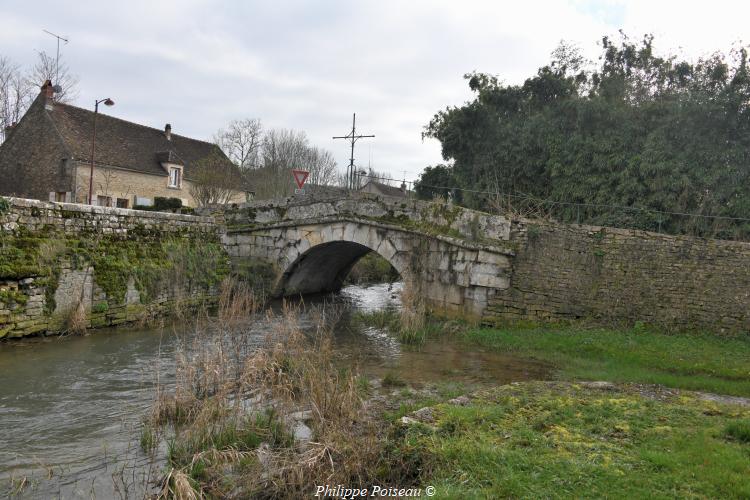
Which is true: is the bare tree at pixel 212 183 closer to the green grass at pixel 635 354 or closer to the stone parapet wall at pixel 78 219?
the stone parapet wall at pixel 78 219

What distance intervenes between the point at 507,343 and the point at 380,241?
4.61 meters

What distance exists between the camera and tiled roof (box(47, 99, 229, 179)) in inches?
976

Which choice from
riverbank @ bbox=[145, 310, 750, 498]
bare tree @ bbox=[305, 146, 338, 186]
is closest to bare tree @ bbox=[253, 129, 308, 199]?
bare tree @ bbox=[305, 146, 338, 186]

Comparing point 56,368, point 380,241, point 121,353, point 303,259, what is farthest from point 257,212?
point 56,368

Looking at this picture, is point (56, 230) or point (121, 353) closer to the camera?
point (121, 353)

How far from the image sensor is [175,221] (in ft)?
45.5

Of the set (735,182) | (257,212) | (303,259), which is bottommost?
(303,259)

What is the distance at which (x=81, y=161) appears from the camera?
23859 mm

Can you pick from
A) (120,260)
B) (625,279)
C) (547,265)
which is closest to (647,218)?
(625,279)

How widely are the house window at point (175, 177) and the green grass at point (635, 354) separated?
2219 cm

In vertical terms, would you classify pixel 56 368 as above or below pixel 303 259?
below

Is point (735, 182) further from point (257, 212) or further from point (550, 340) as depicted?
point (257, 212)

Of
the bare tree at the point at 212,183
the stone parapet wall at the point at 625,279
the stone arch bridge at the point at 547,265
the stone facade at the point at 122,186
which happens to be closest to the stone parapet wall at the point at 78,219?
the stone arch bridge at the point at 547,265

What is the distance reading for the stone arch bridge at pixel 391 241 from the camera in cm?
1191
